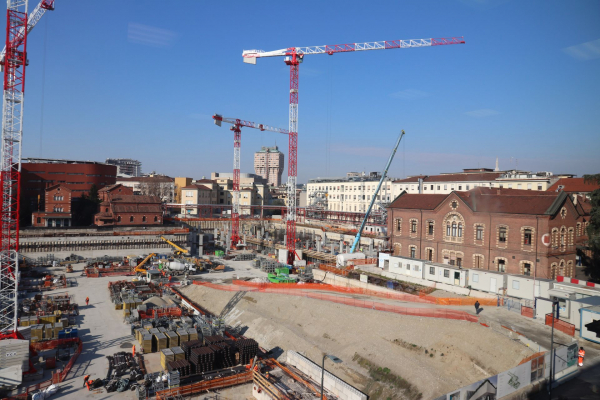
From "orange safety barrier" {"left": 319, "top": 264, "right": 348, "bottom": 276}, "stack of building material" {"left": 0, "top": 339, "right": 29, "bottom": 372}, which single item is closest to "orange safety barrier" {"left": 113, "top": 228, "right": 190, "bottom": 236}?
"orange safety barrier" {"left": 319, "top": 264, "right": 348, "bottom": 276}

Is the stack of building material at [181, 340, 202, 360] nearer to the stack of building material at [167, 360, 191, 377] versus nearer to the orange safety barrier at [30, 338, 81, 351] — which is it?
the stack of building material at [167, 360, 191, 377]

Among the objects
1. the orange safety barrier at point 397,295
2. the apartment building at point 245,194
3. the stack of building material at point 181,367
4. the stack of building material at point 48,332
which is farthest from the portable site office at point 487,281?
the apartment building at point 245,194

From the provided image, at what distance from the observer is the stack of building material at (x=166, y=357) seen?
71.3 feet

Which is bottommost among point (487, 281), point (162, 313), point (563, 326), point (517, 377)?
point (162, 313)

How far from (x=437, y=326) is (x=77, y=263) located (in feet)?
141

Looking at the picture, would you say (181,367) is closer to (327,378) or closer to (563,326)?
(327,378)

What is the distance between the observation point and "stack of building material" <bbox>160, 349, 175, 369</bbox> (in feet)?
71.3

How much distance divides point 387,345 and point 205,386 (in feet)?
32.3

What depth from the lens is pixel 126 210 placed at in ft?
187

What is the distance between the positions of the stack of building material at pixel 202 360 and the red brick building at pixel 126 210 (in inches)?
1568

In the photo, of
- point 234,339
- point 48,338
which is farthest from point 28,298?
point 234,339

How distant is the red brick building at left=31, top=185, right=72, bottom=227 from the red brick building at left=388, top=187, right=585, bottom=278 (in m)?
46.0

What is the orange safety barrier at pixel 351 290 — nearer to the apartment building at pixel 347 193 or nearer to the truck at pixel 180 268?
the truck at pixel 180 268

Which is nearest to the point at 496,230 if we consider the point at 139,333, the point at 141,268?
the point at 139,333
